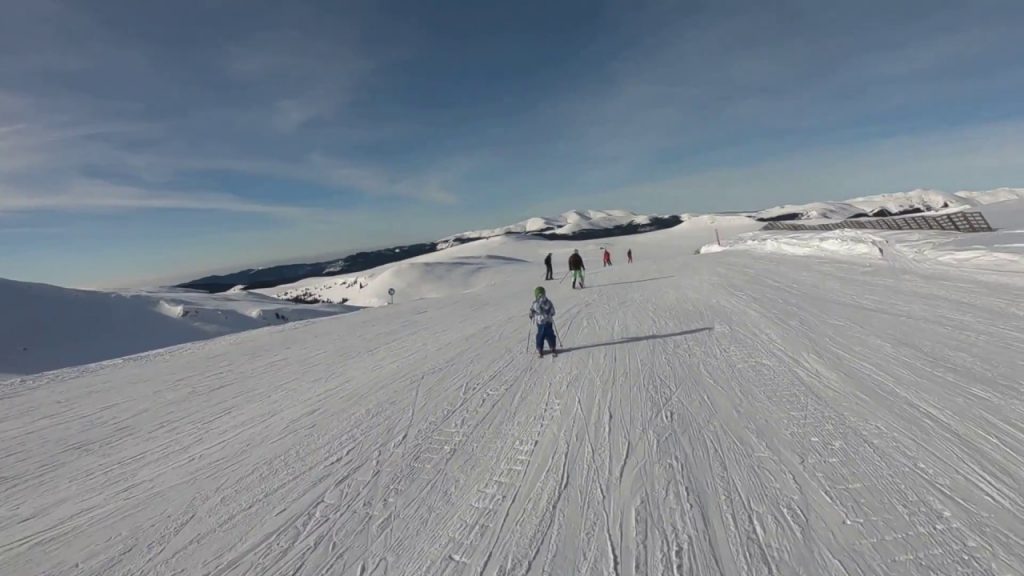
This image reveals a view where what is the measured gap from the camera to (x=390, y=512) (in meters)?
3.45

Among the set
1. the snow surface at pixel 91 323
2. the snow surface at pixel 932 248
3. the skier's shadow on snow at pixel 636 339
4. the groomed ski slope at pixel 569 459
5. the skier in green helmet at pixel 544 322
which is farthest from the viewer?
the snow surface at pixel 91 323

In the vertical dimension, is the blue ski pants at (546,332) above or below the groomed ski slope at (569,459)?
above

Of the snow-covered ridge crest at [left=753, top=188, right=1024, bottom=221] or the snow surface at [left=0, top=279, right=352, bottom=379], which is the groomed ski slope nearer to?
the snow surface at [left=0, top=279, right=352, bottom=379]

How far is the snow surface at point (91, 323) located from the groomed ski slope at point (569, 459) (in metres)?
12.3

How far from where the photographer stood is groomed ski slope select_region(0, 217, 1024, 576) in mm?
2863

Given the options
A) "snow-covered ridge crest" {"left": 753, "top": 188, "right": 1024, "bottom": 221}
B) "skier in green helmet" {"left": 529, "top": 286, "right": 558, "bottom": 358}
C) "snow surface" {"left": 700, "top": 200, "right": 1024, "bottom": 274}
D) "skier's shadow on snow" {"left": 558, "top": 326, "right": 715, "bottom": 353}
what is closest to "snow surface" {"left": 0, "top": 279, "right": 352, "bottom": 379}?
"skier in green helmet" {"left": 529, "top": 286, "right": 558, "bottom": 358}

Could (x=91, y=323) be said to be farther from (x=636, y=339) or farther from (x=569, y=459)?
(x=569, y=459)

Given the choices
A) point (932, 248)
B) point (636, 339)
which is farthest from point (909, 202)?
point (636, 339)

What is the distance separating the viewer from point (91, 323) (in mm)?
20344

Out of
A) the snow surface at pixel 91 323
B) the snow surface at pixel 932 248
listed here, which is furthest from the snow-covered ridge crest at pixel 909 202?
the snow surface at pixel 91 323

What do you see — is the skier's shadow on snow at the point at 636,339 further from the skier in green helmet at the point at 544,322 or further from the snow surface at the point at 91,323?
the snow surface at the point at 91,323

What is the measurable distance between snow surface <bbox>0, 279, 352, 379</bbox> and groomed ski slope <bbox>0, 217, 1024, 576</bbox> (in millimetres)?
12314

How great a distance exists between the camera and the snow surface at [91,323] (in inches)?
680

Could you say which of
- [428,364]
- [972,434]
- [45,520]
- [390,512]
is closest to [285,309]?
[428,364]
